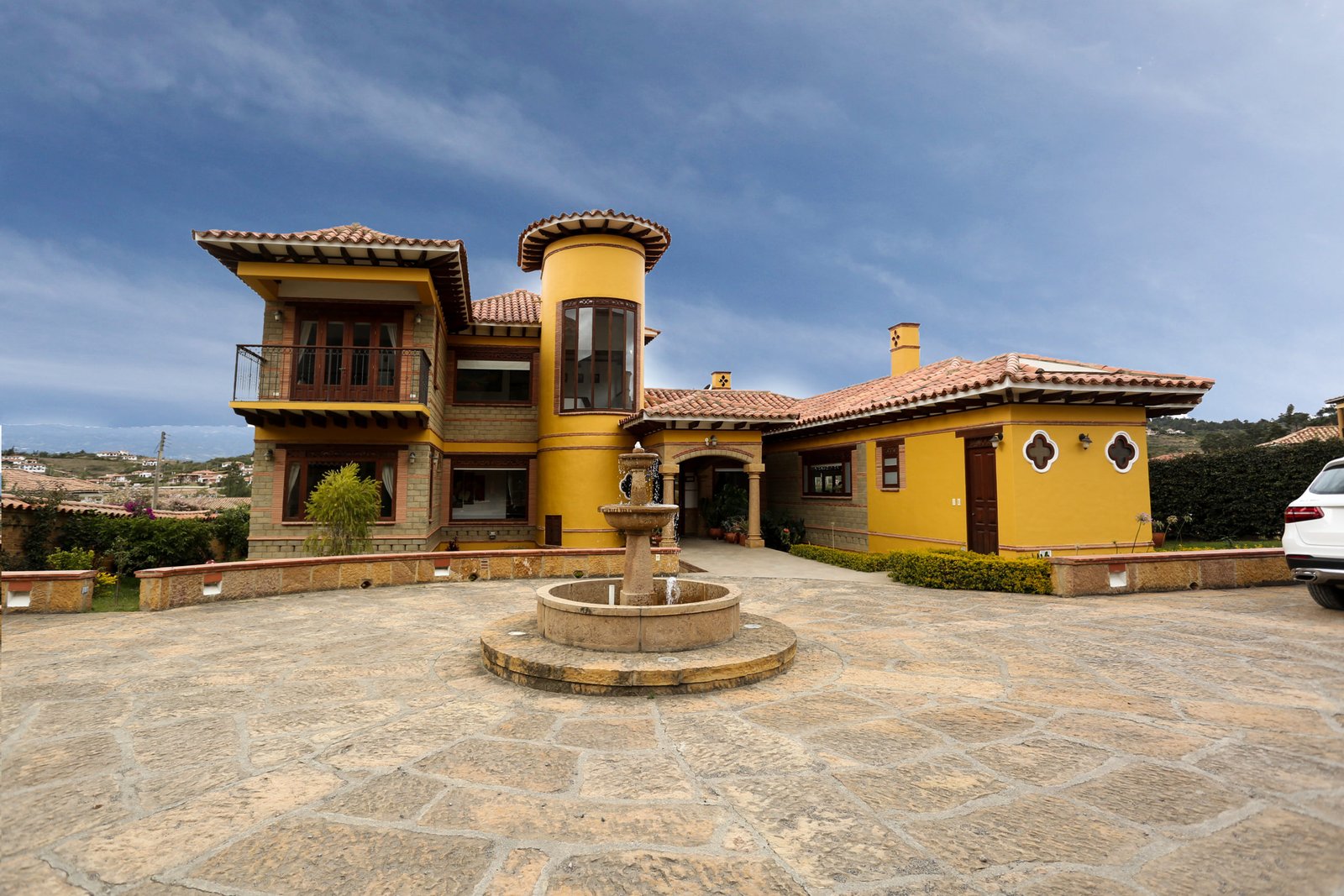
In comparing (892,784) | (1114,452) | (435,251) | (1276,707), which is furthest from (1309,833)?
(435,251)

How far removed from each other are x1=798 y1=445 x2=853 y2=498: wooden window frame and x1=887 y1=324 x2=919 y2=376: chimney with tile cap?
15.8 ft

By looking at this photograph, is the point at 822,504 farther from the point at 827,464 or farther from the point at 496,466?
the point at 496,466

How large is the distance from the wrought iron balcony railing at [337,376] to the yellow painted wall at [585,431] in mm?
3735

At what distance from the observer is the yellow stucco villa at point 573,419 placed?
11.6 meters

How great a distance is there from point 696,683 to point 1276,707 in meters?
4.28

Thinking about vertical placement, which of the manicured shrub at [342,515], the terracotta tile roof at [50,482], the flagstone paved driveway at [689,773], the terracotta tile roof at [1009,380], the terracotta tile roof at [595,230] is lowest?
the flagstone paved driveway at [689,773]

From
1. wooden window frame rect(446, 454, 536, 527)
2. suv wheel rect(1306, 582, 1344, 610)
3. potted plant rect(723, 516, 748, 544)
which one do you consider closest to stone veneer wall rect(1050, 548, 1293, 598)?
suv wheel rect(1306, 582, 1344, 610)

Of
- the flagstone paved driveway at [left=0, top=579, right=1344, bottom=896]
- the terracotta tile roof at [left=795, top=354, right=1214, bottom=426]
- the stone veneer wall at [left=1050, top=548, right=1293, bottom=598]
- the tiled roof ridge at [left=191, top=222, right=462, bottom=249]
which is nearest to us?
the flagstone paved driveway at [left=0, top=579, right=1344, bottom=896]

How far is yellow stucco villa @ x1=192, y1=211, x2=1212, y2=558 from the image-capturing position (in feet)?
37.9

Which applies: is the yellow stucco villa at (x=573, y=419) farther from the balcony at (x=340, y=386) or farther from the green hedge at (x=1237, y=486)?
the green hedge at (x=1237, y=486)

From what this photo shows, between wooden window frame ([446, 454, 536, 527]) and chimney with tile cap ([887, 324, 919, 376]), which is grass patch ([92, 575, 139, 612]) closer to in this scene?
wooden window frame ([446, 454, 536, 527])

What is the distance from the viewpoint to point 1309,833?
2.81 metres

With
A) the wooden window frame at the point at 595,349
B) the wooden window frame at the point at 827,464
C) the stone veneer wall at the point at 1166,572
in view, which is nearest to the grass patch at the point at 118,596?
the wooden window frame at the point at 595,349

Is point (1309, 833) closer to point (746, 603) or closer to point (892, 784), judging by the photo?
point (892, 784)
